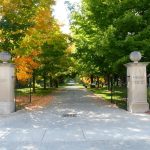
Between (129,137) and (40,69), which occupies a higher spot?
(40,69)

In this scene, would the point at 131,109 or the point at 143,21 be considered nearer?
the point at 131,109

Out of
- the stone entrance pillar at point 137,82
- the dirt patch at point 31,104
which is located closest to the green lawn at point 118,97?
the stone entrance pillar at point 137,82

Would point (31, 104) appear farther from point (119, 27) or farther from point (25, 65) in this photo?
point (25, 65)

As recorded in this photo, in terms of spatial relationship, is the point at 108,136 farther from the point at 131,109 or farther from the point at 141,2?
the point at 141,2

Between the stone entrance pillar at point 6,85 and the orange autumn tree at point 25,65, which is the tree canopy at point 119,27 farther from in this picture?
the orange autumn tree at point 25,65

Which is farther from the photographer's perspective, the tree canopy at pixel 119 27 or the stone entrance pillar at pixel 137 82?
the tree canopy at pixel 119 27

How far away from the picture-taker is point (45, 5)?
2361 cm

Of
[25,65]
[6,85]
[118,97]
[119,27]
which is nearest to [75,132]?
[6,85]

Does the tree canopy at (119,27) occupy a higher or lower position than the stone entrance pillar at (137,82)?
higher

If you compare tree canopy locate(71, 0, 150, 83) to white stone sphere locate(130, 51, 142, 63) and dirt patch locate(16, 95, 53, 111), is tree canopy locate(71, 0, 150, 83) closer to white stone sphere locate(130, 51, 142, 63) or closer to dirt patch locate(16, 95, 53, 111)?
white stone sphere locate(130, 51, 142, 63)

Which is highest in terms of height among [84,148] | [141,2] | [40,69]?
[141,2]

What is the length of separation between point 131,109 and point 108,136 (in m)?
7.26

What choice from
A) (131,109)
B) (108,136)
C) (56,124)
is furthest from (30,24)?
(108,136)

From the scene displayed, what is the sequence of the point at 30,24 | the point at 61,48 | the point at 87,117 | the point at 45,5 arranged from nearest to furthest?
the point at 87,117
the point at 30,24
the point at 45,5
the point at 61,48
